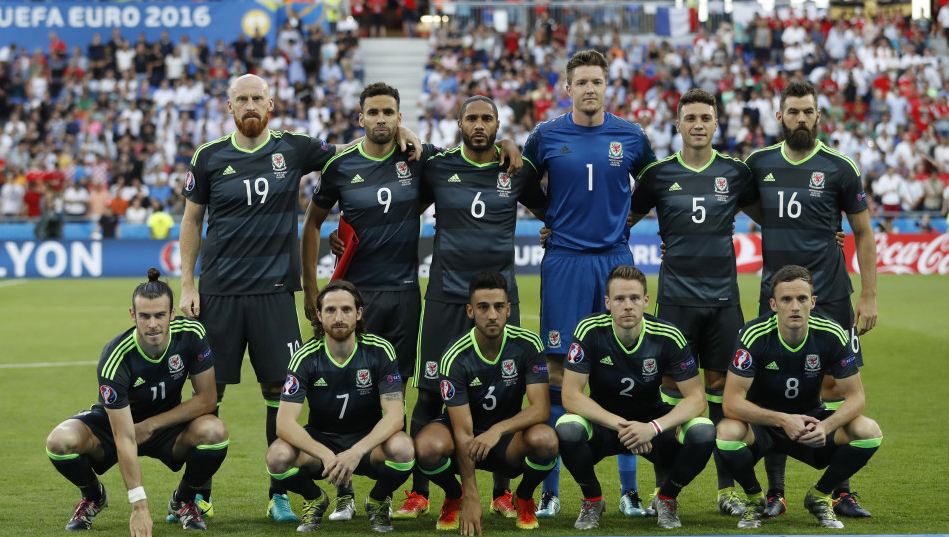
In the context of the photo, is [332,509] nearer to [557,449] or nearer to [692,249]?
[557,449]

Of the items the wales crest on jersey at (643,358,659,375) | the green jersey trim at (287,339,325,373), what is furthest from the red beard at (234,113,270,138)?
the wales crest on jersey at (643,358,659,375)

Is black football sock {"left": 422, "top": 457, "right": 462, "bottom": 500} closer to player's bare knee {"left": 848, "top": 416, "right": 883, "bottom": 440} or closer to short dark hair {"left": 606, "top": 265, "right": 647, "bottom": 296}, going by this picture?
short dark hair {"left": 606, "top": 265, "right": 647, "bottom": 296}

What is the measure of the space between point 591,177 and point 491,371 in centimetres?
137

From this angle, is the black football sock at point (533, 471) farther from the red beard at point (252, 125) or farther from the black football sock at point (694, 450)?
the red beard at point (252, 125)

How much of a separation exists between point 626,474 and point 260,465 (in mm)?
2727

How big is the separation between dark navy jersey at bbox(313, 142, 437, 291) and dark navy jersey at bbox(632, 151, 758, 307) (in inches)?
58.9

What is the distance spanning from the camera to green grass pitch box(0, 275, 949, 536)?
620cm

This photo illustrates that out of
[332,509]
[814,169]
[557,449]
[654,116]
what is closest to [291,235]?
Result: [332,509]

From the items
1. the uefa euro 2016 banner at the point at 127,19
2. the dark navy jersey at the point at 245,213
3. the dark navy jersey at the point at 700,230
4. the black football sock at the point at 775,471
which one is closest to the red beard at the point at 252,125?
the dark navy jersey at the point at 245,213

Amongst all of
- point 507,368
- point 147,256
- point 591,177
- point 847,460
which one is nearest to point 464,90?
point 147,256

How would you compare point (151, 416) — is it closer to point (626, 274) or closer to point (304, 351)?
point (304, 351)

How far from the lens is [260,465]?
7949 millimetres

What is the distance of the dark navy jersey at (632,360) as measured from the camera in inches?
245

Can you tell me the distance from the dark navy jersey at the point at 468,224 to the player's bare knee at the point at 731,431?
55.1 inches
